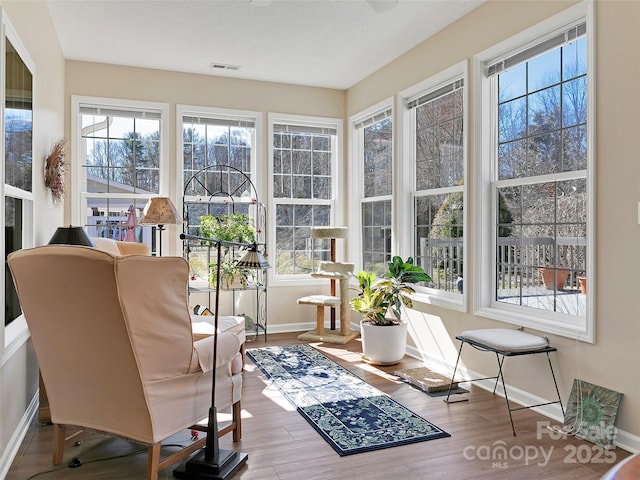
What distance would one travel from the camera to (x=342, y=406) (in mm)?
3307

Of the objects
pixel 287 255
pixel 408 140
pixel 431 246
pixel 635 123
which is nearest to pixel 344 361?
pixel 431 246

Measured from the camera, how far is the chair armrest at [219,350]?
2.37 meters

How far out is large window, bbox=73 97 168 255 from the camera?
5.08 meters

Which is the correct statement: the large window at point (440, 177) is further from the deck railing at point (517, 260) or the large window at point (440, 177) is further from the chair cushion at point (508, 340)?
the chair cushion at point (508, 340)

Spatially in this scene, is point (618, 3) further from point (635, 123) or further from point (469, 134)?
point (469, 134)

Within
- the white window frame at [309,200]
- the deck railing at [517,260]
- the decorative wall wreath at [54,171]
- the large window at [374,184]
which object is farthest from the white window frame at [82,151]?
the deck railing at [517,260]

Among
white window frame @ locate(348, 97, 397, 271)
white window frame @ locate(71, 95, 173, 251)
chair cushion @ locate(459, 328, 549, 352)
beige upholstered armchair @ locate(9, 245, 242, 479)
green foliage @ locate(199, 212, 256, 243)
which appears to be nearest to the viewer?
beige upholstered armchair @ locate(9, 245, 242, 479)

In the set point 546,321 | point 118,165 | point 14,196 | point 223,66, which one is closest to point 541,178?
point 546,321

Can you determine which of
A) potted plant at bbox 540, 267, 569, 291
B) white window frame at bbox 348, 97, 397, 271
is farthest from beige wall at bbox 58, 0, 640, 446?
white window frame at bbox 348, 97, 397, 271

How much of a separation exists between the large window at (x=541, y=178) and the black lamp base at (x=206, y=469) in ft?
6.86

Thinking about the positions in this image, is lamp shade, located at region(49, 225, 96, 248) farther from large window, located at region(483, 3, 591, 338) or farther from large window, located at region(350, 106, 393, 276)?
large window, located at region(350, 106, 393, 276)

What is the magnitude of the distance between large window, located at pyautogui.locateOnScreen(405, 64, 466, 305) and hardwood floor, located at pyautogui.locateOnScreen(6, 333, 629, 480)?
1.32 meters

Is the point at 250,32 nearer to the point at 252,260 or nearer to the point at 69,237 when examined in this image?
the point at 69,237

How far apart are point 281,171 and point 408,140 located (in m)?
1.64
